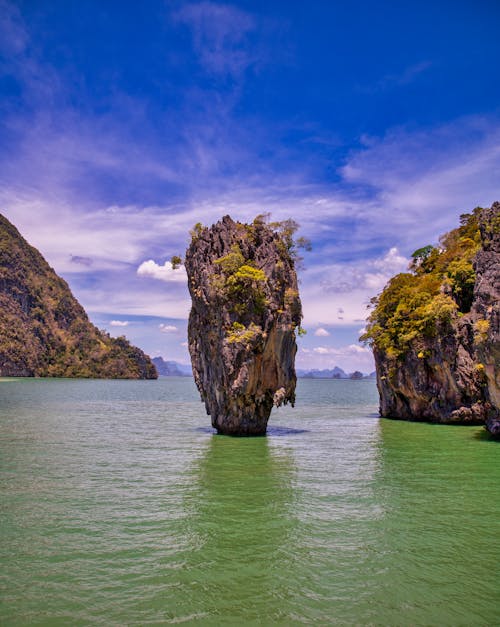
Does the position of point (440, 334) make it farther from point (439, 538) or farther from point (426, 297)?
point (439, 538)

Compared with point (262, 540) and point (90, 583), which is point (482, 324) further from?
point (90, 583)

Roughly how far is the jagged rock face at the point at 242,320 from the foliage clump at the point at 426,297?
13065mm

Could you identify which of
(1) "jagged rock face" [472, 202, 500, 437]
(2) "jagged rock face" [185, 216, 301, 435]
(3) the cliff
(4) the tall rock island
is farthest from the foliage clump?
(3) the cliff

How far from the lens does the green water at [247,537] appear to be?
26.8ft

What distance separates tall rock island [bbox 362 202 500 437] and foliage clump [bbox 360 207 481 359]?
0.25 feet

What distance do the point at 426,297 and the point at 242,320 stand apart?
18.6 metres

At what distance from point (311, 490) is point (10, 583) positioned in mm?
9951

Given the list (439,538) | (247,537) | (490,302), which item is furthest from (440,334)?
(247,537)

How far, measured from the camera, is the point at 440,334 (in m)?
36.2

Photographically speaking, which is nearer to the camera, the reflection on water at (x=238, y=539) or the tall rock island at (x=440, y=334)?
the reflection on water at (x=238, y=539)

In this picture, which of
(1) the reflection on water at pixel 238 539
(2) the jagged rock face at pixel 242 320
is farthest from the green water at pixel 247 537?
(2) the jagged rock face at pixel 242 320

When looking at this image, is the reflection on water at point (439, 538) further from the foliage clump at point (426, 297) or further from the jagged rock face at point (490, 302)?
the foliage clump at point (426, 297)

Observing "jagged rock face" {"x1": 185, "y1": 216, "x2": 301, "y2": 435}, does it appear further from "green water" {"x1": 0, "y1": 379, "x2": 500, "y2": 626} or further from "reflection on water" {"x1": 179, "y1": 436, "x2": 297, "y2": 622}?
"reflection on water" {"x1": 179, "y1": 436, "x2": 297, "y2": 622}

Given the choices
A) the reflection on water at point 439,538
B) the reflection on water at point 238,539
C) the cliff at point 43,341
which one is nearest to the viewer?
the reflection on water at point 439,538
